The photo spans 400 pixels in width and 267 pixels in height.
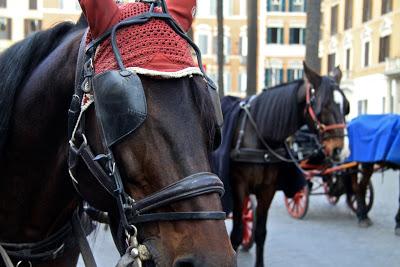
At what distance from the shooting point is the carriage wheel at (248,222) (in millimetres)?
6266

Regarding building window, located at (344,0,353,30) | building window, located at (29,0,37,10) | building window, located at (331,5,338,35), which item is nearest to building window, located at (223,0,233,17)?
building window, located at (331,5,338,35)

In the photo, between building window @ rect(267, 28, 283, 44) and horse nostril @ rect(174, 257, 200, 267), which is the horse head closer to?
horse nostril @ rect(174, 257, 200, 267)

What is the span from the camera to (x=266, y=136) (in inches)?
207

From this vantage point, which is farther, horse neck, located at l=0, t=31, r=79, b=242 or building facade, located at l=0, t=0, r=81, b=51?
building facade, located at l=0, t=0, r=81, b=51

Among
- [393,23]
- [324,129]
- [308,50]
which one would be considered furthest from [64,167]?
[393,23]

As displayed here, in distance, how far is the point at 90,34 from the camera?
1.60 metres

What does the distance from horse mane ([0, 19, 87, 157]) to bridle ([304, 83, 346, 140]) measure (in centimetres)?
370

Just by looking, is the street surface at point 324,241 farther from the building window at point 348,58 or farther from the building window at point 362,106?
the building window at point 348,58

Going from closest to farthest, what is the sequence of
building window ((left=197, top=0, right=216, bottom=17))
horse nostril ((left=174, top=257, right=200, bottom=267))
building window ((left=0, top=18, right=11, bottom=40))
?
horse nostril ((left=174, top=257, right=200, bottom=267)) → building window ((left=197, top=0, right=216, bottom=17)) → building window ((left=0, top=18, right=11, bottom=40))

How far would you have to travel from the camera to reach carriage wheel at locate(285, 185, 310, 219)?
26.2 ft

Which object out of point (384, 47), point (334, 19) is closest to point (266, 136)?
point (384, 47)

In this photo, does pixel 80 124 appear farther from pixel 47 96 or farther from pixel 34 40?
pixel 34 40

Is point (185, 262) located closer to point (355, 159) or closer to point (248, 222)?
point (248, 222)

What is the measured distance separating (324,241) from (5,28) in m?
35.7
